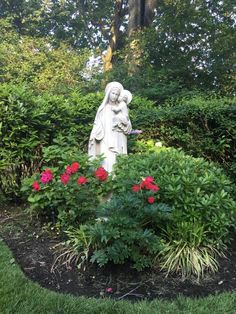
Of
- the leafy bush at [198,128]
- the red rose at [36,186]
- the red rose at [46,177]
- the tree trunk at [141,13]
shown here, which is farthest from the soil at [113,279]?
Result: the tree trunk at [141,13]

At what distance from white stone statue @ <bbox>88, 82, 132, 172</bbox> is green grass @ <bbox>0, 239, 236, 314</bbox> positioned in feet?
7.88

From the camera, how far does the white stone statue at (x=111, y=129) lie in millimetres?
5781

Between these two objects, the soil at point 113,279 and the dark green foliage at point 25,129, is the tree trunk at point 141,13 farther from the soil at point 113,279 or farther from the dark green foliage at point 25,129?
the soil at point 113,279

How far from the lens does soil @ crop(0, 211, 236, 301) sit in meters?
3.87

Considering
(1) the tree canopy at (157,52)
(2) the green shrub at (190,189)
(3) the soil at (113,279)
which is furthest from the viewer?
(1) the tree canopy at (157,52)

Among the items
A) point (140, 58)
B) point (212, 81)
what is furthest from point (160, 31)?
point (212, 81)

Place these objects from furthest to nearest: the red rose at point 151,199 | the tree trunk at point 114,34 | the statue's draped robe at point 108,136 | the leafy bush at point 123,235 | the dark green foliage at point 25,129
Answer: the tree trunk at point 114,34 < the dark green foliage at point 25,129 < the statue's draped robe at point 108,136 < the red rose at point 151,199 < the leafy bush at point 123,235

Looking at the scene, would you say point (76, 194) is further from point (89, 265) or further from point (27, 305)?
point (27, 305)

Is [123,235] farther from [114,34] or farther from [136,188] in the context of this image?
[114,34]

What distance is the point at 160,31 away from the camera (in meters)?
13.1

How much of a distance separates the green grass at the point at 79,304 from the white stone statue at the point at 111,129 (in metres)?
2.40

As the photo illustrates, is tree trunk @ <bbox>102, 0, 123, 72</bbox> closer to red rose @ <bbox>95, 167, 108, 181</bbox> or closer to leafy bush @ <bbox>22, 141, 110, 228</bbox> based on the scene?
leafy bush @ <bbox>22, 141, 110, 228</bbox>

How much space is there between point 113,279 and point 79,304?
0.76 meters

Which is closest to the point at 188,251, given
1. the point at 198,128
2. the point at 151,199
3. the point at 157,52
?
the point at 151,199
